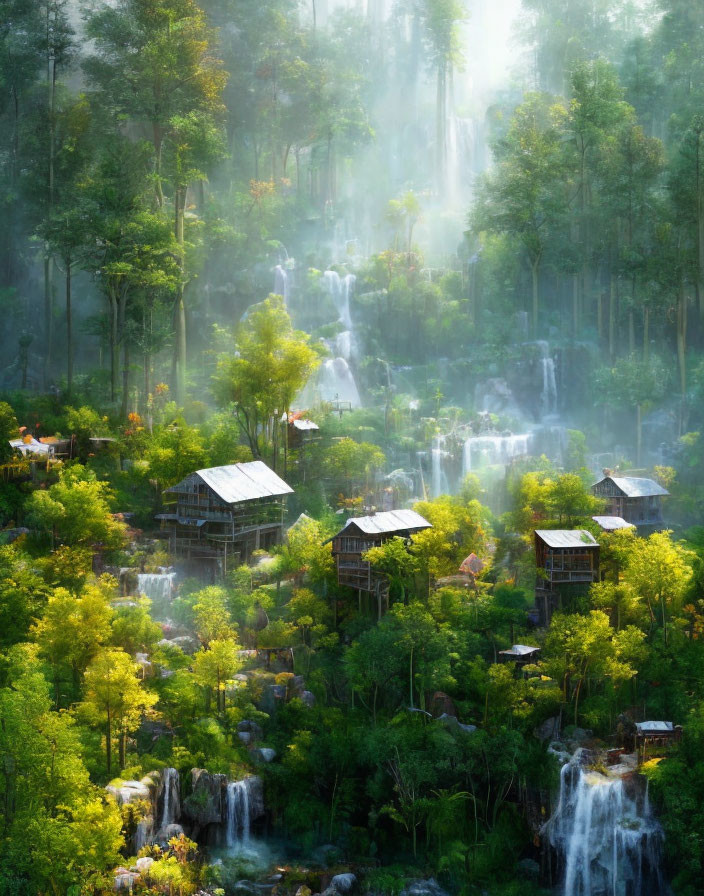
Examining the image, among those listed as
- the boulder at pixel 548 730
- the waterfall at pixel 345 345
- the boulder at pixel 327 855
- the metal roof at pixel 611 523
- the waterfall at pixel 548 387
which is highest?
the waterfall at pixel 345 345

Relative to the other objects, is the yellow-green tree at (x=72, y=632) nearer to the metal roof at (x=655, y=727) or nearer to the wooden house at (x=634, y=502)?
the metal roof at (x=655, y=727)

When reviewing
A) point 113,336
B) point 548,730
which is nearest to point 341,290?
point 113,336

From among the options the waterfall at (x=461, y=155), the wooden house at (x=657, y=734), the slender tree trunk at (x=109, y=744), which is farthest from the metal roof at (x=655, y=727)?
the waterfall at (x=461, y=155)

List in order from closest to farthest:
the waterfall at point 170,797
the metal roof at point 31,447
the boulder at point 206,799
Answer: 1. the waterfall at point 170,797
2. the boulder at point 206,799
3. the metal roof at point 31,447

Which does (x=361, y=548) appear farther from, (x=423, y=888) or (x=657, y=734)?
(x=423, y=888)

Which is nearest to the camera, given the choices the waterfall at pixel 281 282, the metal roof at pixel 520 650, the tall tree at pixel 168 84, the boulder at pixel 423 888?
the boulder at pixel 423 888

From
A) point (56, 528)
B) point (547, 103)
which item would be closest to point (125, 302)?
point (56, 528)
